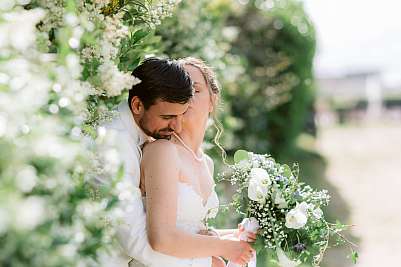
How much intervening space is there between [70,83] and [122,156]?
0.93 meters

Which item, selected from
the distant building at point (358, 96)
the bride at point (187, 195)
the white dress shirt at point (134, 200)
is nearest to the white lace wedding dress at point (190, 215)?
the bride at point (187, 195)

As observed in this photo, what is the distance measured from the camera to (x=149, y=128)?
9.59 feet

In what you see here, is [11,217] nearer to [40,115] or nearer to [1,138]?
[1,138]

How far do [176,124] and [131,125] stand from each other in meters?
0.20

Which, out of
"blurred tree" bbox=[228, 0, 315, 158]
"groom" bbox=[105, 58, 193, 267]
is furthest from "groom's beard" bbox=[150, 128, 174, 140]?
"blurred tree" bbox=[228, 0, 315, 158]

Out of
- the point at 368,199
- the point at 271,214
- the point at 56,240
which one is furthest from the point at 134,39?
the point at 368,199

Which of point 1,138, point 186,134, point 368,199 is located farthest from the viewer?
point 368,199

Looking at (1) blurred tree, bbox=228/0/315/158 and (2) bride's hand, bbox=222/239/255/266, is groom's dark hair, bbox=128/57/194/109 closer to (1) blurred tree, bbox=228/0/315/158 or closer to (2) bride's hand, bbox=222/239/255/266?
(2) bride's hand, bbox=222/239/255/266

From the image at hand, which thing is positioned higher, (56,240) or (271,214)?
(56,240)

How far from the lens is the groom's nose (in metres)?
2.95

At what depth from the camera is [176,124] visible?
2975 mm

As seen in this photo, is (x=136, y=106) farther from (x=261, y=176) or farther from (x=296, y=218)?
(x=296, y=218)

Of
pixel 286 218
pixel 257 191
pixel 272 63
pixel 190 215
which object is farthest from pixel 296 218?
pixel 272 63

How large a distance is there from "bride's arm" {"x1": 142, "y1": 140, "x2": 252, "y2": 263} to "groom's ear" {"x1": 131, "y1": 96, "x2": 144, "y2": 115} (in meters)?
0.16
